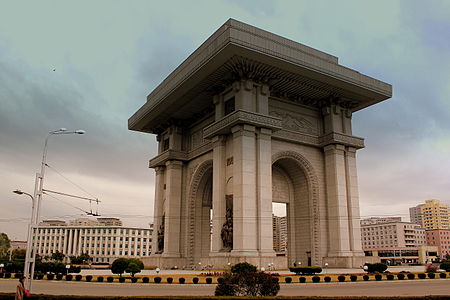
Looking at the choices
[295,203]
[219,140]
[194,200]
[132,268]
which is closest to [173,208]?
[194,200]

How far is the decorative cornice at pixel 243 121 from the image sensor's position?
29444 millimetres

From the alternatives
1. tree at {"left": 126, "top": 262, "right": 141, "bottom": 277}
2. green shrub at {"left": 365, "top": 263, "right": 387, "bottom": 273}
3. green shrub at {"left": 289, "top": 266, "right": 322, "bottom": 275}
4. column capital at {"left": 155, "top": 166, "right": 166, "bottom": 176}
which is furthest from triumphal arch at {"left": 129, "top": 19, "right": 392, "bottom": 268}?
tree at {"left": 126, "top": 262, "right": 141, "bottom": 277}

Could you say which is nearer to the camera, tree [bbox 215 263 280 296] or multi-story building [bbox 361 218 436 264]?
tree [bbox 215 263 280 296]

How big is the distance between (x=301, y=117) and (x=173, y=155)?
12486 mm

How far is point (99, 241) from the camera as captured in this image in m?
108

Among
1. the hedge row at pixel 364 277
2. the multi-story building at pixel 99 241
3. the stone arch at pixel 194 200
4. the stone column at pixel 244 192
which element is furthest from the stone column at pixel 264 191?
the multi-story building at pixel 99 241

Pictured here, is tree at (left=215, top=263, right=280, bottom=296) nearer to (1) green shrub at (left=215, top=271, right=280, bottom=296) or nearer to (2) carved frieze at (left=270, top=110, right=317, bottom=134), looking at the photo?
(1) green shrub at (left=215, top=271, right=280, bottom=296)

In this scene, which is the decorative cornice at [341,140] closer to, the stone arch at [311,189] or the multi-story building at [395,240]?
the stone arch at [311,189]

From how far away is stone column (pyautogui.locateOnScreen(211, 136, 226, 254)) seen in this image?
30.7 m

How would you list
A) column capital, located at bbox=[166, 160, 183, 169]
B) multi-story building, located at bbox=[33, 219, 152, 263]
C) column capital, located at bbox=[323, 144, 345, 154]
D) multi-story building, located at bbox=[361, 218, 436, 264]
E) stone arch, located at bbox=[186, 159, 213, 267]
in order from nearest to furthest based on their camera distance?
column capital, located at bbox=[323, 144, 345, 154] → stone arch, located at bbox=[186, 159, 213, 267] → column capital, located at bbox=[166, 160, 183, 169] → multi-story building, located at bbox=[361, 218, 436, 264] → multi-story building, located at bbox=[33, 219, 152, 263]

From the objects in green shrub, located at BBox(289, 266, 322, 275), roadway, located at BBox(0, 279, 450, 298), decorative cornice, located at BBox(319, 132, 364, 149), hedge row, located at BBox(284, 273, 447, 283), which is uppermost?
decorative cornice, located at BBox(319, 132, 364, 149)

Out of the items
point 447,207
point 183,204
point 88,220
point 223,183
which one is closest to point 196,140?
point 183,204

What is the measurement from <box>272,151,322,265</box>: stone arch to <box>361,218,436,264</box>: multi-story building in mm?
74663

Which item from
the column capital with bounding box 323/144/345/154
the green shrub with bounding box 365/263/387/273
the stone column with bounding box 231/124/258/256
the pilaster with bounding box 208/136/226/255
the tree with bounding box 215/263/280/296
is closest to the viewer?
the tree with bounding box 215/263/280/296
